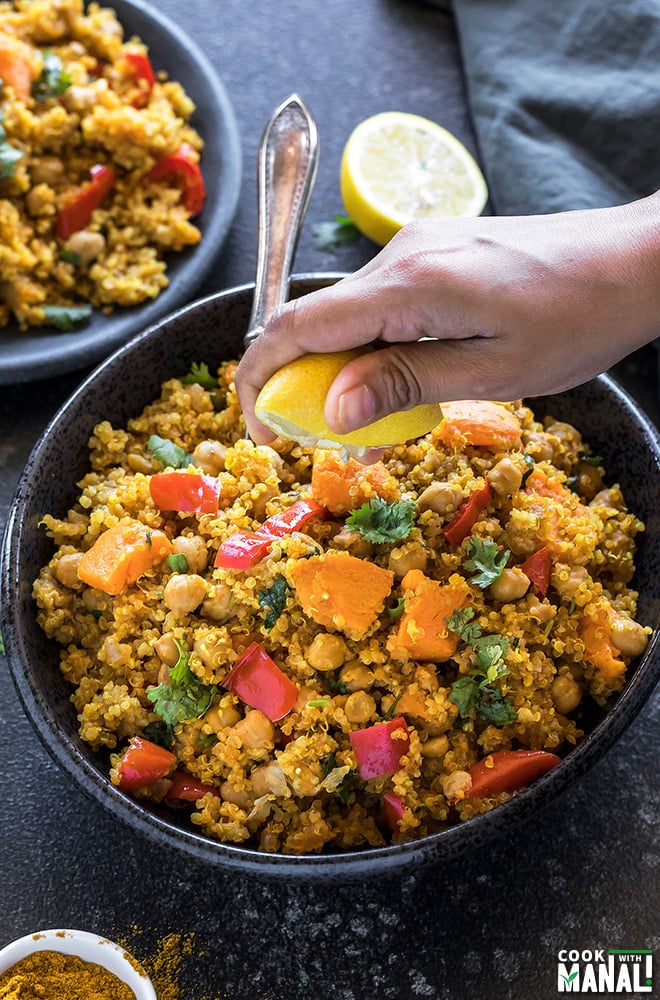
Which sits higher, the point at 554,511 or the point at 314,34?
the point at 314,34

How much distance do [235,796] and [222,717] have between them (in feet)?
0.47

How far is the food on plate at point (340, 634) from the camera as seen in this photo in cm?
187

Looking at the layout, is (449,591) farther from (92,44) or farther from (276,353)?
(92,44)

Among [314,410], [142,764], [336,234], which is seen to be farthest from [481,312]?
[336,234]

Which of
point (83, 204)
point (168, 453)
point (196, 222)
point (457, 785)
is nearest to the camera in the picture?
point (457, 785)

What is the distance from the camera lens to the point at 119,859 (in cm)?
216

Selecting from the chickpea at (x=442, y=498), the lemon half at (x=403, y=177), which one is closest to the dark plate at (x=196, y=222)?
the lemon half at (x=403, y=177)

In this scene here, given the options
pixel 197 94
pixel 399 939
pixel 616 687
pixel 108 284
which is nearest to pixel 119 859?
pixel 399 939

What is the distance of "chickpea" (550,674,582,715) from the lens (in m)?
1.96

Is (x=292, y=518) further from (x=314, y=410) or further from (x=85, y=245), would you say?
(x=85, y=245)

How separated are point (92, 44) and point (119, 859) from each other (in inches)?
87.7

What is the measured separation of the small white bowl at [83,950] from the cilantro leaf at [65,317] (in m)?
1.47

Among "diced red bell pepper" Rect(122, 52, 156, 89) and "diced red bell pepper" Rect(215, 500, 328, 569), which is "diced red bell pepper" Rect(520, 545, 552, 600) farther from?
"diced red bell pepper" Rect(122, 52, 156, 89)

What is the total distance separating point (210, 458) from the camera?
2137mm
